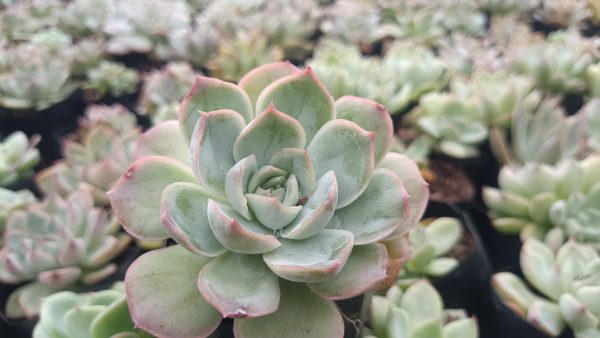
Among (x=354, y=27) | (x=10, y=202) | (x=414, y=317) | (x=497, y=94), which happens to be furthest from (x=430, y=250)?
(x=354, y=27)

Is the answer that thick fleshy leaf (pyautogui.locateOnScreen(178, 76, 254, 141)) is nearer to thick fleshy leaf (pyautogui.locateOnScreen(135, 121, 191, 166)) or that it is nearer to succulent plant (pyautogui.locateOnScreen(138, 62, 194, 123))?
thick fleshy leaf (pyautogui.locateOnScreen(135, 121, 191, 166))

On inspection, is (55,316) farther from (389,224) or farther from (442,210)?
(442,210)

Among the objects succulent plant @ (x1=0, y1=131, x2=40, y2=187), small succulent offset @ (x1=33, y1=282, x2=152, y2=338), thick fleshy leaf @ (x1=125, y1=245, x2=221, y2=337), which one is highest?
thick fleshy leaf @ (x1=125, y1=245, x2=221, y2=337)

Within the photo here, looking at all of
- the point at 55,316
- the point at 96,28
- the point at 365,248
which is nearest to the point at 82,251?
the point at 55,316

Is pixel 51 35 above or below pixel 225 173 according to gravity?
below

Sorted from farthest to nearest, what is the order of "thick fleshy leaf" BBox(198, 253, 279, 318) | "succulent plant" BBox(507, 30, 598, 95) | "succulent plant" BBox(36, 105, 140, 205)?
"succulent plant" BBox(507, 30, 598, 95)
"succulent plant" BBox(36, 105, 140, 205)
"thick fleshy leaf" BBox(198, 253, 279, 318)

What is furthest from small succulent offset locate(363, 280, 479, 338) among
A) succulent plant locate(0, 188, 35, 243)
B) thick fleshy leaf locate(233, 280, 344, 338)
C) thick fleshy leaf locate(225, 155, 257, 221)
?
succulent plant locate(0, 188, 35, 243)
